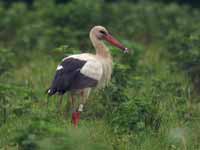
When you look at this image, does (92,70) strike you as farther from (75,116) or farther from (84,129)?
(84,129)

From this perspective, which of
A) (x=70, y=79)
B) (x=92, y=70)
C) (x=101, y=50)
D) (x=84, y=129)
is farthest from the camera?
(x=101, y=50)

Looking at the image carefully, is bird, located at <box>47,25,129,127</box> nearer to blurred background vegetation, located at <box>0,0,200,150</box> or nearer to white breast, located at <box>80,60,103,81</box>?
white breast, located at <box>80,60,103,81</box>

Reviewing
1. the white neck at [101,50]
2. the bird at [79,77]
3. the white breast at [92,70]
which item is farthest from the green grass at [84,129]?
the white neck at [101,50]

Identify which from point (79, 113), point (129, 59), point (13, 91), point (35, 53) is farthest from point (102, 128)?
point (35, 53)

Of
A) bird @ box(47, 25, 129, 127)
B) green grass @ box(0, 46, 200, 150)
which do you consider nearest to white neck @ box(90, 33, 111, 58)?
bird @ box(47, 25, 129, 127)

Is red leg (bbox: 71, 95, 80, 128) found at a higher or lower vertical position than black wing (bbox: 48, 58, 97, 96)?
lower

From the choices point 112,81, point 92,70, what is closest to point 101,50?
point 112,81

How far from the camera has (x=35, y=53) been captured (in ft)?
44.6

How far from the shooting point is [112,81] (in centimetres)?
982

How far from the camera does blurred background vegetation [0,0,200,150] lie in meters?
7.93

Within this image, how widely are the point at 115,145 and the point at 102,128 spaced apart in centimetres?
72

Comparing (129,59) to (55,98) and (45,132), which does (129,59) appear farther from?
(45,132)

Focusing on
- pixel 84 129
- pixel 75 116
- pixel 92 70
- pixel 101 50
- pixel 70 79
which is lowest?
pixel 84 129

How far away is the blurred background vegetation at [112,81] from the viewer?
7.93 m
